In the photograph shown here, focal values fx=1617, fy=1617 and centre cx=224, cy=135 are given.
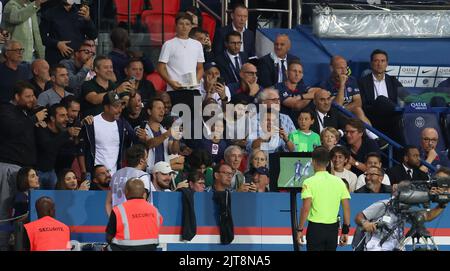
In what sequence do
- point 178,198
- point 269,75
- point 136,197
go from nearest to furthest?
point 136,197 → point 178,198 → point 269,75

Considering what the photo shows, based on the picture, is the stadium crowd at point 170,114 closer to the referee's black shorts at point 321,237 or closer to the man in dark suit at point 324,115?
the man in dark suit at point 324,115

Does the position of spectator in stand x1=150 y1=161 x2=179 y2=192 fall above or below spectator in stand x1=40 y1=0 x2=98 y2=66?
below

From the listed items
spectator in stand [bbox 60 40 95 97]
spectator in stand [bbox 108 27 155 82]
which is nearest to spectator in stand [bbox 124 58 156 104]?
spectator in stand [bbox 108 27 155 82]

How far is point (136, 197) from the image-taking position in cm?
1752

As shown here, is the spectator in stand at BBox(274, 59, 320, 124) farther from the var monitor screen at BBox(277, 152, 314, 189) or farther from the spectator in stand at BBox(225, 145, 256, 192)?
the var monitor screen at BBox(277, 152, 314, 189)

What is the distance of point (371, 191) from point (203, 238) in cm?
227

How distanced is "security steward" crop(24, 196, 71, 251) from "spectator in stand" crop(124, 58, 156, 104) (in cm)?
379

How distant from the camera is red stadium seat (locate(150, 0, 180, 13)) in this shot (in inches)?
936

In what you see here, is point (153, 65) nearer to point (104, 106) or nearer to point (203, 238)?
point (104, 106)

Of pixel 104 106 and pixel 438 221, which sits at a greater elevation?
pixel 104 106

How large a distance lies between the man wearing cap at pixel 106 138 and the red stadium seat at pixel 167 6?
3842 mm

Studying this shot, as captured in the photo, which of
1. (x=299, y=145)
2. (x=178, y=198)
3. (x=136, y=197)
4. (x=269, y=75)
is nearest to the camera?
(x=136, y=197)

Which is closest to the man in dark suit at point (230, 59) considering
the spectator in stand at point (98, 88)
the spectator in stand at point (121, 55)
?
the spectator in stand at point (121, 55)

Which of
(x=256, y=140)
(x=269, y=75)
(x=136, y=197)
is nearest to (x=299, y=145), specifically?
(x=256, y=140)
